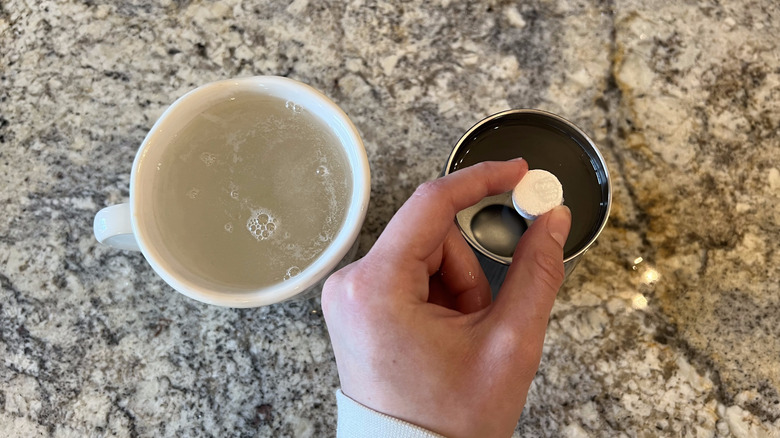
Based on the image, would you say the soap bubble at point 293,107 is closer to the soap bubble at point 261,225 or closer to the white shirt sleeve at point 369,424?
the soap bubble at point 261,225

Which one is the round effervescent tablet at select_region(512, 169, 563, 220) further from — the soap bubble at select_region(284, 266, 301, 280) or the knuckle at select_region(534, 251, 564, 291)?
the soap bubble at select_region(284, 266, 301, 280)

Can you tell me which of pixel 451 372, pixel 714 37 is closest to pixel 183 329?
pixel 451 372

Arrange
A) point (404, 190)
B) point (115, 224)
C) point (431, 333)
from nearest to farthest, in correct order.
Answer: point (431, 333)
point (115, 224)
point (404, 190)

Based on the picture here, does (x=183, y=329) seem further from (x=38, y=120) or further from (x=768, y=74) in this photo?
(x=768, y=74)

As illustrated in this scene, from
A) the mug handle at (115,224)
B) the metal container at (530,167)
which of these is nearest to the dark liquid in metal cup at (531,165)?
the metal container at (530,167)

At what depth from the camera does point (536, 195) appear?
26.4 inches

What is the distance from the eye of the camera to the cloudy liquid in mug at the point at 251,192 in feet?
2.22

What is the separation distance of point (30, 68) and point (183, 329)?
1.71 ft

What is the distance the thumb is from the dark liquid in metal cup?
0.11 meters

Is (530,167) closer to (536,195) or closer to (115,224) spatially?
(536,195)

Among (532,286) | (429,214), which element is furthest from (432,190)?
(532,286)

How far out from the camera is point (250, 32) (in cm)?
92

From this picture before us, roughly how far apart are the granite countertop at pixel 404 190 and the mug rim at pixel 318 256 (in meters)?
0.19

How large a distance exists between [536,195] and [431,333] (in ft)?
0.77
